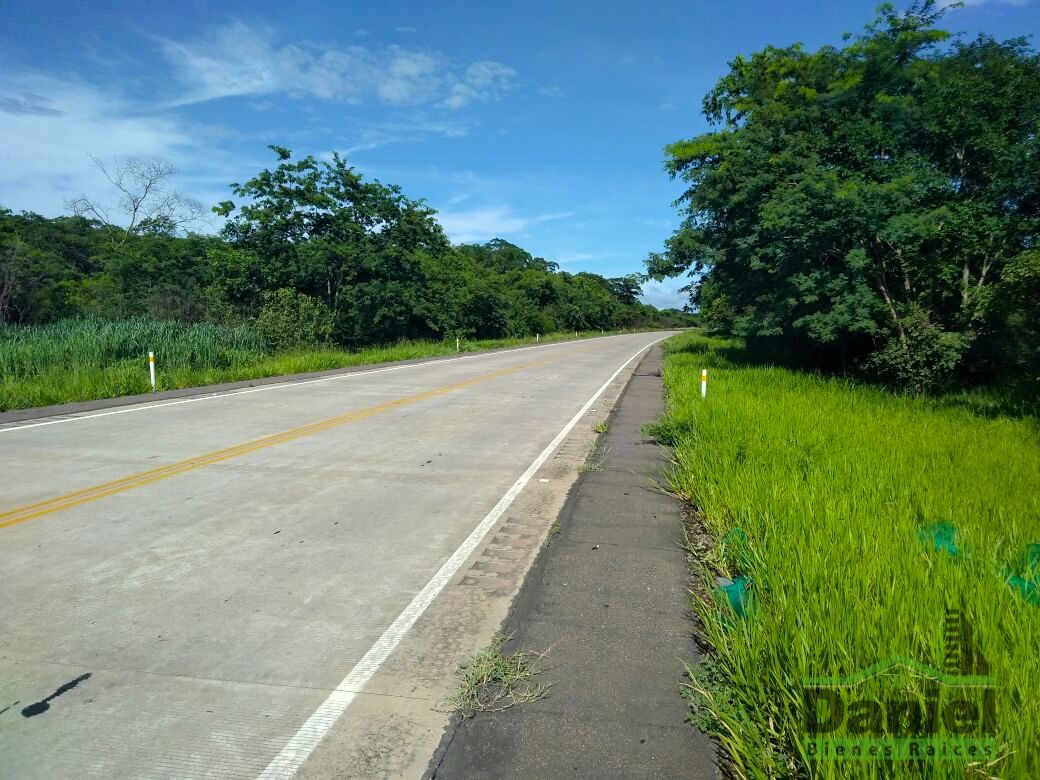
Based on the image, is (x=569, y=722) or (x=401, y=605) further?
(x=401, y=605)

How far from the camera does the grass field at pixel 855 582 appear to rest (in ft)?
8.68

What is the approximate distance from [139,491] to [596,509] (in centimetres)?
483

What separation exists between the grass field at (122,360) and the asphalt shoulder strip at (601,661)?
42.6 feet

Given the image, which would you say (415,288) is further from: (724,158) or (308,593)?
(308,593)

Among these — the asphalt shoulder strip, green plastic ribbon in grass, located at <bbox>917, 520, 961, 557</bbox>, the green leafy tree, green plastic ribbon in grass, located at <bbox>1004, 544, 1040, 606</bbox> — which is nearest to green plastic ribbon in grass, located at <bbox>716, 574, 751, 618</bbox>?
the asphalt shoulder strip

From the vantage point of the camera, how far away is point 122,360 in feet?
59.2

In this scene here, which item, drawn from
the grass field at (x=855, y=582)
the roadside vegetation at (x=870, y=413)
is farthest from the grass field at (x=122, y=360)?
the grass field at (x=855, y=582)

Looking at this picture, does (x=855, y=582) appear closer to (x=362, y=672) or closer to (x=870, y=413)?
(x=362, y=672)

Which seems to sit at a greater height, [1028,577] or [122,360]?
[122,360]

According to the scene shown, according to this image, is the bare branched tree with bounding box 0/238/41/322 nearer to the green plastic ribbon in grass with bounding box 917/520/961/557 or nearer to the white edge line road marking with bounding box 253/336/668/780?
the white edge line road marking with bounding box 253/336/668/780

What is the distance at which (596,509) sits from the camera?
6.56 meters

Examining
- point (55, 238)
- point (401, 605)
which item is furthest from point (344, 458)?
point (55, 238)

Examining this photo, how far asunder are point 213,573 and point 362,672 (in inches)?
75.4

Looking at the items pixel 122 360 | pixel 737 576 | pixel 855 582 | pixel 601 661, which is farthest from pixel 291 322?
pixel 855 582
